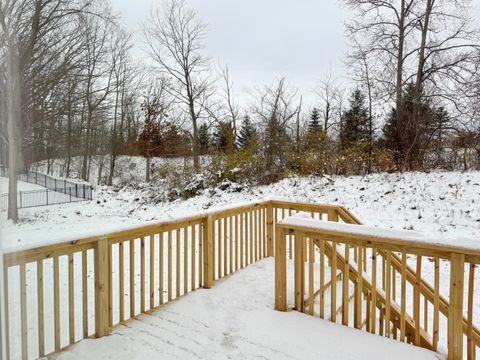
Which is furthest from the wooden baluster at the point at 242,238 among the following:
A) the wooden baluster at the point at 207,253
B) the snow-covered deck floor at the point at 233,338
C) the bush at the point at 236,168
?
the bush at the point at 236,168

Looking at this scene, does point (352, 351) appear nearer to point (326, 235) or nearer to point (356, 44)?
point (326, 235)

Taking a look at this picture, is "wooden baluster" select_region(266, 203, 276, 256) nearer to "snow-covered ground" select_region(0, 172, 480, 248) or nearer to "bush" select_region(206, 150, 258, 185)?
"snow-covered ground" select_region(0, 172, 480, 248)

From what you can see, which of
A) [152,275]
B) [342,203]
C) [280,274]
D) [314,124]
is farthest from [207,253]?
[314,124]

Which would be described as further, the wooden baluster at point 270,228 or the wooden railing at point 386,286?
the wooden baluster at point 270,228

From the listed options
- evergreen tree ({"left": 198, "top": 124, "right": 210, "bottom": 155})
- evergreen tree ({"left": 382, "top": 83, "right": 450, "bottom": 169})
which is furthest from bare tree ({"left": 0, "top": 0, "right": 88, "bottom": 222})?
evergreen tree ({"left": 382, "top": 83, "right": 450, "bottom": 169})

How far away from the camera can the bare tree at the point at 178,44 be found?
6.27ft

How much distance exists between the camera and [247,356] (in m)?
1.79

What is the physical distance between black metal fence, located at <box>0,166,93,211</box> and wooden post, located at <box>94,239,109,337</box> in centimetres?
50

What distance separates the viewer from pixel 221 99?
4.54 m

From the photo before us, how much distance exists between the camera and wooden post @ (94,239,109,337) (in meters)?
1.89

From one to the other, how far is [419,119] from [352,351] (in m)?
6.86

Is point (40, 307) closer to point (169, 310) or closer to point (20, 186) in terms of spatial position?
point (20, 186)

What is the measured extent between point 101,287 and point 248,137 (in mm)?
5795

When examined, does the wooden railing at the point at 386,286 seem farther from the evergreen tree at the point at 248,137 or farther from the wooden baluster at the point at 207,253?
the evergreen tree at the point at 248,137
